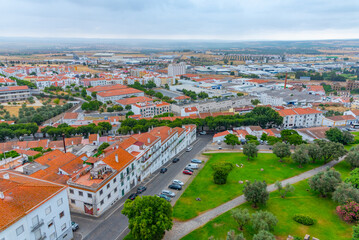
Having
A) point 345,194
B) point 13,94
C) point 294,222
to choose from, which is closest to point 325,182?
point 345,194

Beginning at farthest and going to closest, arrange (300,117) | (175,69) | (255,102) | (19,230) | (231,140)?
(175,69), (255,102), (300,117), (231,140), (19,230)

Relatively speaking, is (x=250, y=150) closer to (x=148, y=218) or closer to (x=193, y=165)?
(x=193, y=165)

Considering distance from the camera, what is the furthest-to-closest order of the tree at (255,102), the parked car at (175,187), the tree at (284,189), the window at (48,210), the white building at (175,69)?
the white building at (175,69) → the tree at (255,102) → the parked car at (175,187) → the tree at (284,189) → the window at (48,210)

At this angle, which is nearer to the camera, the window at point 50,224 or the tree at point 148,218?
the window at point 50,224

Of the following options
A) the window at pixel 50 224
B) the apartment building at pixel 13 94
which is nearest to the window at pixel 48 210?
the window at pixel 50 224

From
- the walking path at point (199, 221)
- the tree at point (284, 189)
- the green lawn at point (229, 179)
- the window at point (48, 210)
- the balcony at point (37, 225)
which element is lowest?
the green lawn at point (229, 179)

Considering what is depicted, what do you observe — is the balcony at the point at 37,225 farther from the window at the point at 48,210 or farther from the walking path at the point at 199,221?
the walking path at the point at 199,221

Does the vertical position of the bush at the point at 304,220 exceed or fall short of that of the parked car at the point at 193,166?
it exceeds it
